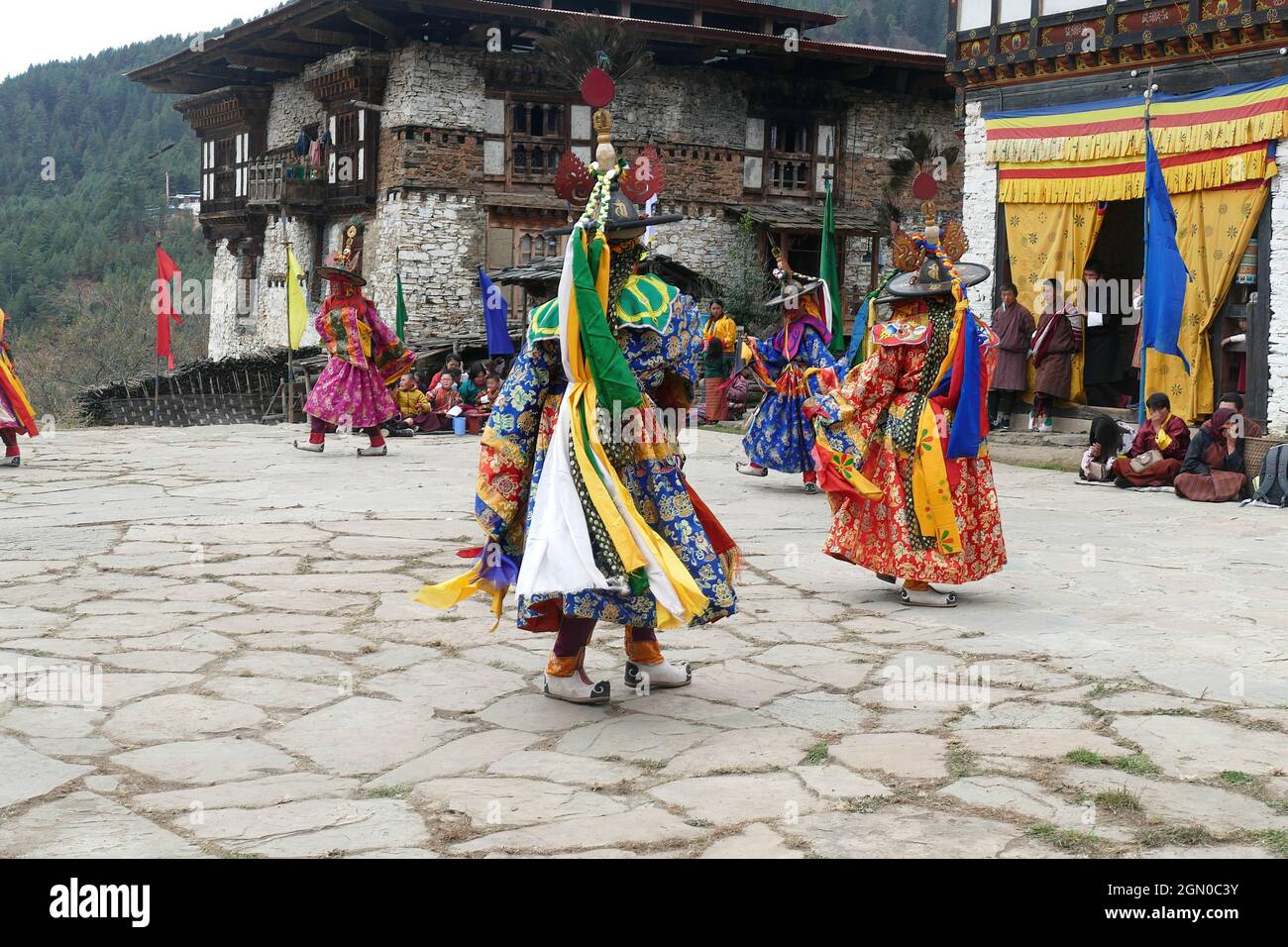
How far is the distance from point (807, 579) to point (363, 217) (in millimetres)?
18441

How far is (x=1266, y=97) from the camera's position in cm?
1242

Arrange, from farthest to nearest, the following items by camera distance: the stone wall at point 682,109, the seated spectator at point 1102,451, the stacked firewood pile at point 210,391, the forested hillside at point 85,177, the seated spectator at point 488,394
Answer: the forested hillside at point 85,177 → the stone wall at point 682,109 → the stacked firewood pile at point 210,391 → the seated spectator at point 488,394 → the seated spectator at point 1102,451

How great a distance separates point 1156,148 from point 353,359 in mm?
7764

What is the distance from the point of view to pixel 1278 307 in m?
12.6

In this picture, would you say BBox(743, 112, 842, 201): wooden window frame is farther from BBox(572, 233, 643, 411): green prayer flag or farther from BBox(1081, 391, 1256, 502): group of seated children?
BBox(572, 233, 643, 411): green prayer flag

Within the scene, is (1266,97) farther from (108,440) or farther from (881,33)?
(881,33)

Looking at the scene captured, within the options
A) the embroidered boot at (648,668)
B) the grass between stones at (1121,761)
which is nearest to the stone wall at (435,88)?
the embroidered boot at (648,668)

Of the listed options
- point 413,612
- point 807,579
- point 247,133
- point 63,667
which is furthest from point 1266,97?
point 247,133

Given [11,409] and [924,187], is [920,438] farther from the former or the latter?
[11,409]

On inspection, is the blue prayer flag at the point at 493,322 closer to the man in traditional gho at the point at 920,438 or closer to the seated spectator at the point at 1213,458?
the seated spectator at the point at 1213,458

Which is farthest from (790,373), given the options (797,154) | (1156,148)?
(797,154)

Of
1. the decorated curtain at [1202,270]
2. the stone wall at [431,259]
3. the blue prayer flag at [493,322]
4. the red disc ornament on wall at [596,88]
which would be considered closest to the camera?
the red disc ornament on wall at [596,88]

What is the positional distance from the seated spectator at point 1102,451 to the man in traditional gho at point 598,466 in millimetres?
7796

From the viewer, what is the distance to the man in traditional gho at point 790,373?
10.3 meters
